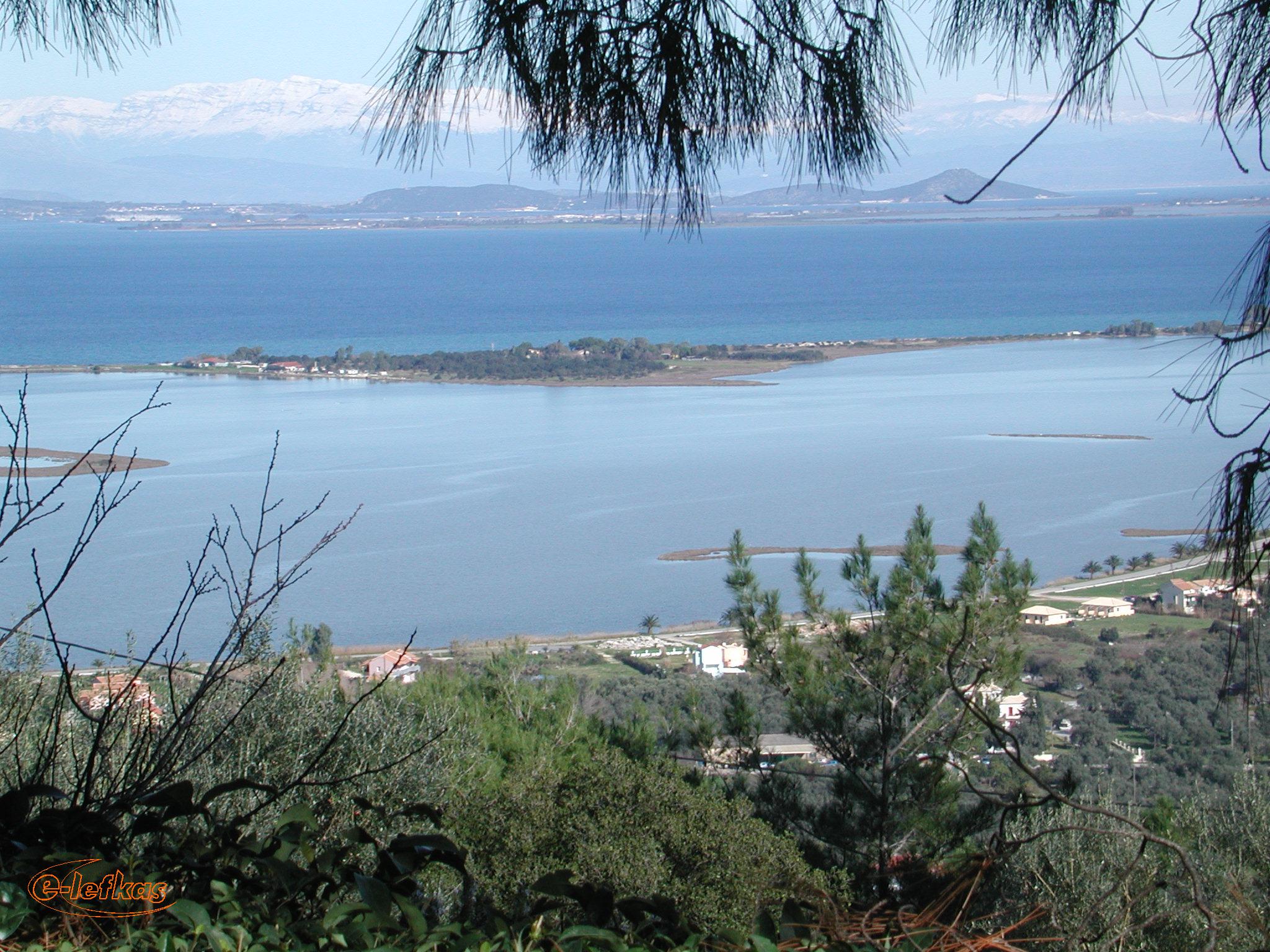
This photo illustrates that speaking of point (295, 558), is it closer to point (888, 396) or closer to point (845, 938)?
point (845, 938)

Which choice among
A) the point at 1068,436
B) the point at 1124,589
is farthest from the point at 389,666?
the point at 1068,436

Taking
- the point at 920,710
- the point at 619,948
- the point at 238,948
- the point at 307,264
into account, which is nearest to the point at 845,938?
the point at 619,948

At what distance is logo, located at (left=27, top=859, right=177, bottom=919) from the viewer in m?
1.01

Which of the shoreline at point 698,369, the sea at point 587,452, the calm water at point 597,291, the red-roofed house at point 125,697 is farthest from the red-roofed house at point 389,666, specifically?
the shoreline at point 698,369

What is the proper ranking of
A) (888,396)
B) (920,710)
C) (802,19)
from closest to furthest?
(802,19), (920,710), (888,396)

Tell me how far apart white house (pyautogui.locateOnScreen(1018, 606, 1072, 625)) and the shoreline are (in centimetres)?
1436

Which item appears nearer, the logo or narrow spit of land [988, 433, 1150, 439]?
the logo

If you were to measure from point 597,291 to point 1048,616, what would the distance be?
141ft

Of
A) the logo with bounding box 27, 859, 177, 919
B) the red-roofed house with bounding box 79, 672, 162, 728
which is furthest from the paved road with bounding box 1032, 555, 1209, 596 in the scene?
the logo with bounding box 27, 859, 177, 919

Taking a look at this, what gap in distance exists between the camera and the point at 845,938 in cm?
91

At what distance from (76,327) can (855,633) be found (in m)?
30.1

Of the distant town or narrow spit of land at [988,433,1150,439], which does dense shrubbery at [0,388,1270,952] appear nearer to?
the distant town

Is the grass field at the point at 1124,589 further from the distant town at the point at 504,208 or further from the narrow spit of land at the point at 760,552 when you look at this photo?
the distant town at the point at 504,208

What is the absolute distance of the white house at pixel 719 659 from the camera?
9.63 meters
